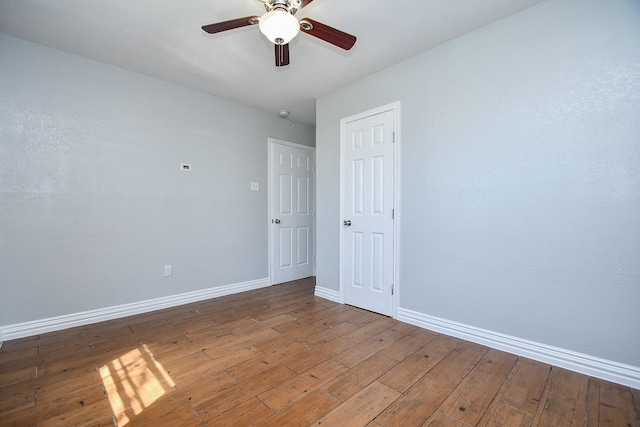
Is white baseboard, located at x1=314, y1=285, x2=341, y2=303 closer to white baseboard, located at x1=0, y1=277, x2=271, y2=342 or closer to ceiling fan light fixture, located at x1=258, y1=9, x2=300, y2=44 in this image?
white baseboard, located at x1=0, y1=277, x2=271, y2=342

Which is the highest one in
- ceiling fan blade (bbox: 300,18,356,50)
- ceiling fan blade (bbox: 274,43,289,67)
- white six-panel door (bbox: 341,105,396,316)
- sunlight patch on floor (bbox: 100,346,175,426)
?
ceiling fan blade (bbox: 300,18,356,50)

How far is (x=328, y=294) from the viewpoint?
Result: 354cm

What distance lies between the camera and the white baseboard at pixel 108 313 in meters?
2.44

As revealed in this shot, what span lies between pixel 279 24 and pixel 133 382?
2419mm

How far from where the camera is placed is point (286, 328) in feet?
8.71

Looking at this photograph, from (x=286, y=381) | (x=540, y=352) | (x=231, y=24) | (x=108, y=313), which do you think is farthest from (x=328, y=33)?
(x=108, y=313)

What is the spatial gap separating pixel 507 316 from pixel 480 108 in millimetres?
1660

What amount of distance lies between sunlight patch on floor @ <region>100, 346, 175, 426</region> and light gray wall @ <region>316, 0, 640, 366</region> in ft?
6.93

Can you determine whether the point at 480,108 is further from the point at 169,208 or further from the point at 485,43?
the point at 169,208

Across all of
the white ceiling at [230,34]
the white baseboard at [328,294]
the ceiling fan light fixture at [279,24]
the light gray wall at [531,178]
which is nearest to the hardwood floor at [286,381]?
the light gray wall at [531,178]

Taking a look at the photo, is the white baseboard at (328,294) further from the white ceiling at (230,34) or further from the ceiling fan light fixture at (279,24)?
the ceiling fan light fixture at (279,24)

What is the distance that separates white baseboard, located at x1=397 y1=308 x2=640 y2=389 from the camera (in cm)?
177

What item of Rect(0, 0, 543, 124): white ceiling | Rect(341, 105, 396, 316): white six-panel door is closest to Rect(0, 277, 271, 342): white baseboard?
Rect(341, 105, 396, 316): white six-panel door

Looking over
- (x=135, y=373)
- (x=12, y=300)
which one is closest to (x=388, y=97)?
(x=135, y=373)
